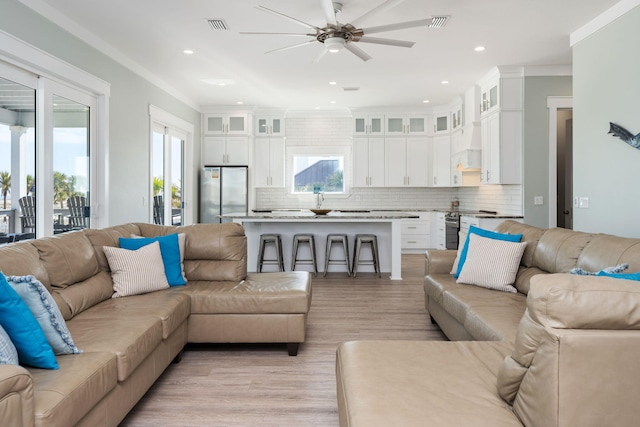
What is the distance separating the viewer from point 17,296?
68.8 inches

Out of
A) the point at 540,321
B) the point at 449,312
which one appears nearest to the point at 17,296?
the point at 540,321

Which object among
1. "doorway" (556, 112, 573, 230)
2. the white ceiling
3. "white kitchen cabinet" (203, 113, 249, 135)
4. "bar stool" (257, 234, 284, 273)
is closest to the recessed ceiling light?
the white ceiling

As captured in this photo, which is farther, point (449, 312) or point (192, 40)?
point (192, 40)

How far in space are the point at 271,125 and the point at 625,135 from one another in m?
6.34

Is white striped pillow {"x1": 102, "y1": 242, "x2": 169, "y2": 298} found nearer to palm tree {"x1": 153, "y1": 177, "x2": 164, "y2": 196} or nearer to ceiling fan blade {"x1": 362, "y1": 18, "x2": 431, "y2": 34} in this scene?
ceiling fan blade {"x1": 362, "y1": 18, "x2": 431, "y2": 34}

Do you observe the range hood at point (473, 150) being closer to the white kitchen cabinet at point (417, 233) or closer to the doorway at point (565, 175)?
the doorway at point (565, 175)

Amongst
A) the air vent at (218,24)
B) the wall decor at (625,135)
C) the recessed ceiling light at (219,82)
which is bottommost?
the wall decor at (625,135)

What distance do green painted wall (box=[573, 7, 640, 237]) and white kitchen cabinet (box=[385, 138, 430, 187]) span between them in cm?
408

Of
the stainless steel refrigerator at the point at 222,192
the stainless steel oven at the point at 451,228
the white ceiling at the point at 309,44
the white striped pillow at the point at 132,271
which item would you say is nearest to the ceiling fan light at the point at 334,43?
the white ceiling at the point at 309,44

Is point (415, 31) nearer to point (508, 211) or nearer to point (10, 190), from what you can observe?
point (508, 211)

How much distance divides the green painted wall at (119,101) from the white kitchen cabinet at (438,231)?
5240 millimetres

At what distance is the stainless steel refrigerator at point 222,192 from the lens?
8320 millimetres

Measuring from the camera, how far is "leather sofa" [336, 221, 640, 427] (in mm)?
1159

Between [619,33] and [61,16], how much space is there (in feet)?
17.6
